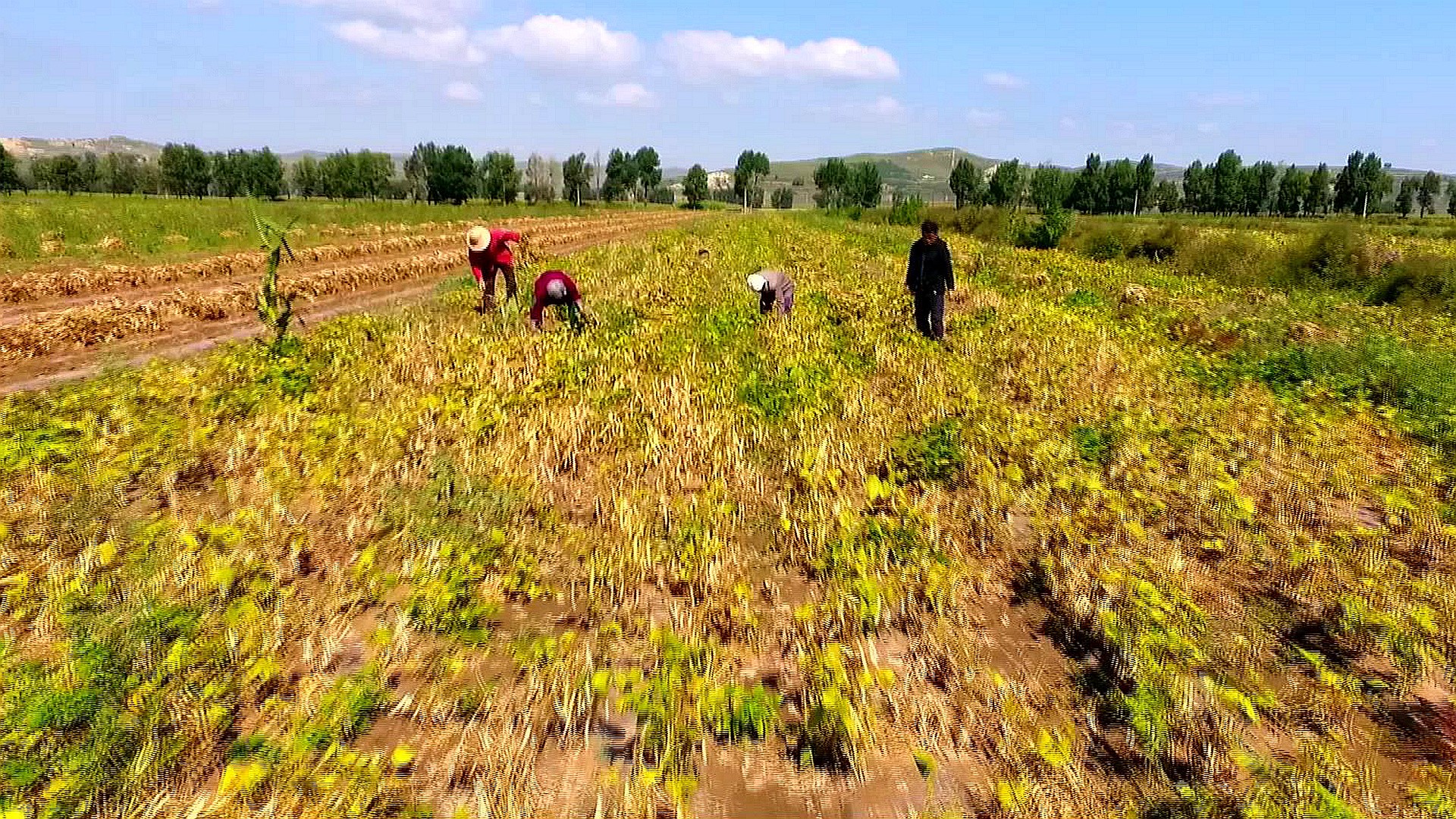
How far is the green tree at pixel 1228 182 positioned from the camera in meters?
110

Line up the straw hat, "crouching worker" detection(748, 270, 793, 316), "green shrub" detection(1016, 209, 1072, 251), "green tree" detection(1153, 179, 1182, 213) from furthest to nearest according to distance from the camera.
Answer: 1. "green tree" detection(1153, 179, 1182, 213)
2. "green shrub" detection(1016, 209, 1072, 251)
3. "crouching worker" detection(748, 270, 793, 316)
4. the straw hat

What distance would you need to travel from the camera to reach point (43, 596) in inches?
157

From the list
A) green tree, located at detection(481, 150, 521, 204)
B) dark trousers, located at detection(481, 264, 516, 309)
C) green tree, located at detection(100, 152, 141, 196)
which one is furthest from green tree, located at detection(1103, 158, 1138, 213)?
green tree, located at detection(100, 152, 141, 196)

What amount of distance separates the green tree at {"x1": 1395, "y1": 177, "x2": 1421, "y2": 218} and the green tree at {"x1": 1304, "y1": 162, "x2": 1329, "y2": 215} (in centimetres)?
843

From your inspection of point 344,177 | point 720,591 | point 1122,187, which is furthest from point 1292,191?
point 344,177

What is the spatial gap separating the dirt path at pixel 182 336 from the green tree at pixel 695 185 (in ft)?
344

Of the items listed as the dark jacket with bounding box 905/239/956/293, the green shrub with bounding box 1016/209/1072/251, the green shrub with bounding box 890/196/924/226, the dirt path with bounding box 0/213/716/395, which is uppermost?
the green shrub with bounding box 890/196/924/226

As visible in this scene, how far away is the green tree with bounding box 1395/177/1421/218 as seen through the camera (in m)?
99.3

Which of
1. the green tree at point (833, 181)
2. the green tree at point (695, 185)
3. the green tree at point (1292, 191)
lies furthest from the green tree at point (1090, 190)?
the green tree at point (695, 185)

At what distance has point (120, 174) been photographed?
109375 mm

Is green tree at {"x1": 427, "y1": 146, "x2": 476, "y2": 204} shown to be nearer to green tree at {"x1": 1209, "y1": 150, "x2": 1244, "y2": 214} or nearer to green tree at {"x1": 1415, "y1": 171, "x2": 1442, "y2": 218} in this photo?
green tree at {"x1": 1209, "y1": 150, "x2": 1244, "y2": 214}

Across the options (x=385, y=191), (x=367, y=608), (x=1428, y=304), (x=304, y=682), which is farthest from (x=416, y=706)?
(x=385, y=191)

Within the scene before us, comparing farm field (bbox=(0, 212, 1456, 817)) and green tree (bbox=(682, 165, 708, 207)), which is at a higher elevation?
green tree (bbox=(682, 165, 708, 207))

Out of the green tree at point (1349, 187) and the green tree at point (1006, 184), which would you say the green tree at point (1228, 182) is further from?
the green tree at point (1006, 184)
